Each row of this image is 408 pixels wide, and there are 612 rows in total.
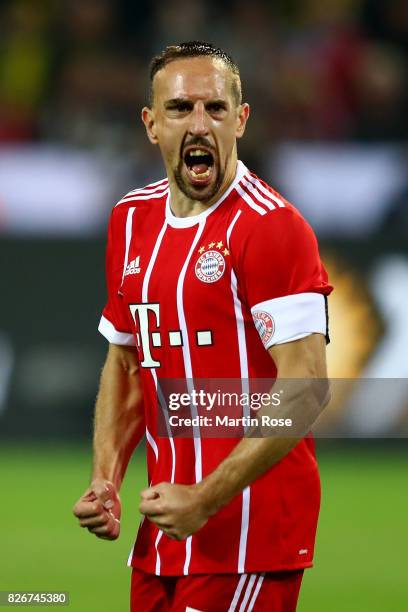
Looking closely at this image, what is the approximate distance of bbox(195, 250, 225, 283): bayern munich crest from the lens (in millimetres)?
4004

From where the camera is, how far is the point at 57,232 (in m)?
10.9

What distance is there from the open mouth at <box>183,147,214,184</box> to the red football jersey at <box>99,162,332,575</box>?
0.31 ft

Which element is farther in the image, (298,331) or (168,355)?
(168,355)

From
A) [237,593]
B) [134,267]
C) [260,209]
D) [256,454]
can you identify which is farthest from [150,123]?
[237,593]

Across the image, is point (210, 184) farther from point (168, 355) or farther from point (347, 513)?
point (347, 513)

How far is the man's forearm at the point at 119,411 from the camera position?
4500mm

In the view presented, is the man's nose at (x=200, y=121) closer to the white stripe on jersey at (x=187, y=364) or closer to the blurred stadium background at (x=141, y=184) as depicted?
the white stripe on jersey at (x=187, y=364)

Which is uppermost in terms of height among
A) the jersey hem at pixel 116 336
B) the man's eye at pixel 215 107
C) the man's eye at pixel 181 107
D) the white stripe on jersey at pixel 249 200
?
the man's eye at pixel 181 107

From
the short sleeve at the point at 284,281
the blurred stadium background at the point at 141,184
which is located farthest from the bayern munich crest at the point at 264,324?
the blurred stadium background at the point at 141,184

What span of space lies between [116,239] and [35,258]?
6.35 m

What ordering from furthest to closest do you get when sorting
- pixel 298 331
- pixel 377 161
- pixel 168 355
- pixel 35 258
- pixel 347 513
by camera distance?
pixel 377 161
pixel 35 258
pixel 347 513
pixel 168 355
pixel 298 331

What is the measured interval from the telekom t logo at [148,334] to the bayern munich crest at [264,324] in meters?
0.25

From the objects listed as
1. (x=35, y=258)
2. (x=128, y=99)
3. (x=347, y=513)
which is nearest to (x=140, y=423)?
(x=347, y=513)

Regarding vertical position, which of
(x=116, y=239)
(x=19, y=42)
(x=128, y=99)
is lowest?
(x=116, y=239)
